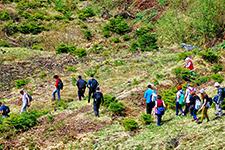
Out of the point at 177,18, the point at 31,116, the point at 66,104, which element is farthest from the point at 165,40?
the point at 31,116

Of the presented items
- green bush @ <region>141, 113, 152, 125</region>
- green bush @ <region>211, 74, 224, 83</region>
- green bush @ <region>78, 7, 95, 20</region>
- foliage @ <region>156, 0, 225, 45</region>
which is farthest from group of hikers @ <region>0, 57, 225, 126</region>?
green bush @ <region>78, 7, 95, 20</region>

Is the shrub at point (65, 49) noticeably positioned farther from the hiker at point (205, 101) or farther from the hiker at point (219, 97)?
the hiker at point (205, 101)

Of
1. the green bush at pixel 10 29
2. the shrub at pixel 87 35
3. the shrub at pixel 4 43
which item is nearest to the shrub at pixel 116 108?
the shrub at pixel 4 43

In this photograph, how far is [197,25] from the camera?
48.2 meters

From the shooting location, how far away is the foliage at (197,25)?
48.1m

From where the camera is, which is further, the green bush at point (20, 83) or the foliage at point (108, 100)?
the green bush at point (20, 83)

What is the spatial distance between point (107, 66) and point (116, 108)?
1333 centimetres

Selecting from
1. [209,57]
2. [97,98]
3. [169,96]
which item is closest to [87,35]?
[209,57]

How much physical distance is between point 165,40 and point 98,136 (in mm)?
24942

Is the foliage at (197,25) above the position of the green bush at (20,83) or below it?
above

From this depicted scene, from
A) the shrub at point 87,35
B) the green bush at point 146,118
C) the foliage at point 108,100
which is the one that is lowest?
the green bush at point 146,118

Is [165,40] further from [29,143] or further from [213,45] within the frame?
[29,143]

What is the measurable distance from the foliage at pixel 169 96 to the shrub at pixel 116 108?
2406 mm

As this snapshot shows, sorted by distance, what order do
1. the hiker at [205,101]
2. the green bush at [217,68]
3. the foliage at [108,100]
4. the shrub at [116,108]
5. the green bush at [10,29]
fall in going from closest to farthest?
the hiker at [205,101], the shrub at [116,108], the foliage at [108,100], the green bush at [217,68], the green bush at [10,29]
